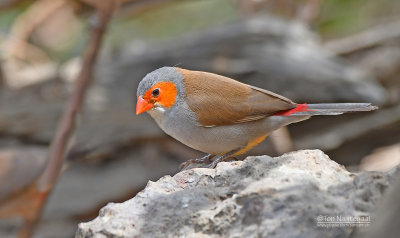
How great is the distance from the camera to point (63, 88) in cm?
677

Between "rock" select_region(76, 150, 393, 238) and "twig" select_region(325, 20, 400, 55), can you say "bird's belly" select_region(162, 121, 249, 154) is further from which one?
"twig" select_region(325, 20, 400, 55)

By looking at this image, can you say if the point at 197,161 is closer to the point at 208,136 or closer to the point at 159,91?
the point at 208,136

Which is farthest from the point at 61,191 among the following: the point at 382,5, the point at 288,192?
the point at 382,5

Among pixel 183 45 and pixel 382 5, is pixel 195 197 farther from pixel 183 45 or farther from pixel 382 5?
pixel 382 5

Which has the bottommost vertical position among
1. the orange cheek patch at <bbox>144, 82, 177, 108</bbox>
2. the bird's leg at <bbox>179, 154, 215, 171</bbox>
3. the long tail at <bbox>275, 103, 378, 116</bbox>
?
the bird's leg at <bbox>179, 154, 215, 171</bbox>

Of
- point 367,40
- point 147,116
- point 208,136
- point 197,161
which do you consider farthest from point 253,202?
point 367,40

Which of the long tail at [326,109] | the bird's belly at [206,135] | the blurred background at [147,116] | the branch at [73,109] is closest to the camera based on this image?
the long tail at [326,109]

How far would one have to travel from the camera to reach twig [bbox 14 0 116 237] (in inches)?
216

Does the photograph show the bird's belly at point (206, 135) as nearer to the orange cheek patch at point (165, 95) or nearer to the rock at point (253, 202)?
the orange cheek patch at point (165, 95)

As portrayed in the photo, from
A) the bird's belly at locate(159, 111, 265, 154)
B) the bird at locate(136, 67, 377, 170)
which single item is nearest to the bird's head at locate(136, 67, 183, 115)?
the bird at locate(136, 67, 377, 170)

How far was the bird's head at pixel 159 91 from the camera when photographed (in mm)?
3660

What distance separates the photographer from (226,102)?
3643 millimetres

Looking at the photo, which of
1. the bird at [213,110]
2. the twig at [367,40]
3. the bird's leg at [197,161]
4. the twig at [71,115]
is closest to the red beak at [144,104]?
the bird at [213,110]

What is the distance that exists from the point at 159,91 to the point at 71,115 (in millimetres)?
2097
